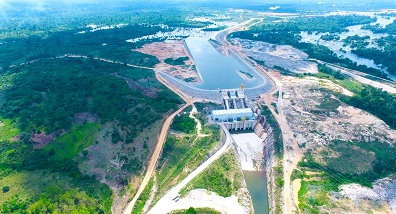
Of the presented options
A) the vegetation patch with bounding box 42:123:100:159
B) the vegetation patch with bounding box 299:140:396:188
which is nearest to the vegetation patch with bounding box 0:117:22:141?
the vegetation patch with bounding box 42:123:100:159

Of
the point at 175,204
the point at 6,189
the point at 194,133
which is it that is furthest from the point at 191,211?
the point at 6,189

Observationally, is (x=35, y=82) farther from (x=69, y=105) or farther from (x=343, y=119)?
(x=343, y=119)

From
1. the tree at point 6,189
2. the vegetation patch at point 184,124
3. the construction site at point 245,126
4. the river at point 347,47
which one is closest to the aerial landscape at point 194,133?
the tree at point 6,189

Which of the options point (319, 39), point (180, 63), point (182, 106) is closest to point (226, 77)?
point (180, 63)

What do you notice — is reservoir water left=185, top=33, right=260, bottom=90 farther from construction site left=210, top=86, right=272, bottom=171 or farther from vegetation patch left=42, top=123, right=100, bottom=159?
vegetation patch left=42, top=123, right=100, bottom=159

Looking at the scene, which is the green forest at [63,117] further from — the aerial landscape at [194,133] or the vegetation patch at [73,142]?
the aerial landscape at [194,133]

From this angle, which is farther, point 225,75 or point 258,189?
point 225,75

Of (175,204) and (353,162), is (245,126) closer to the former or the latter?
(353,162)
